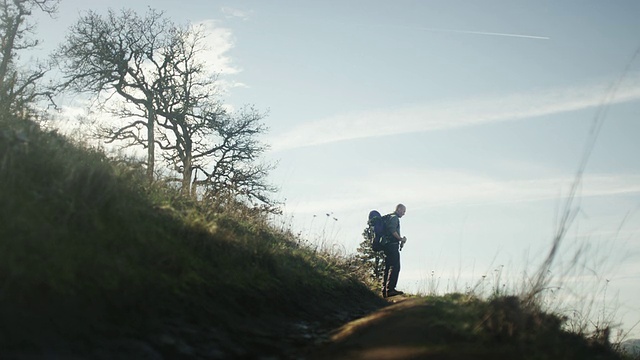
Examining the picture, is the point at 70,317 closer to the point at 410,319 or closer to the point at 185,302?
the point at 185,302

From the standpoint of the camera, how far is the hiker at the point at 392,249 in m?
11.3

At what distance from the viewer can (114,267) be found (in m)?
4.20

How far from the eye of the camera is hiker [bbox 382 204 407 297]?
11.3 meters

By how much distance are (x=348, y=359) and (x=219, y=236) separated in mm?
2661

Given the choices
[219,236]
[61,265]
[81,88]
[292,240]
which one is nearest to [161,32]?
[81,88]

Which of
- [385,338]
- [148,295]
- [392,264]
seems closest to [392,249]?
[392,264]

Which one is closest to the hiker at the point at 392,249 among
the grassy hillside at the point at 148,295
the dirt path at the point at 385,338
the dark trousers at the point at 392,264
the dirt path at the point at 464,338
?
the dark trousers at the point at 392,264

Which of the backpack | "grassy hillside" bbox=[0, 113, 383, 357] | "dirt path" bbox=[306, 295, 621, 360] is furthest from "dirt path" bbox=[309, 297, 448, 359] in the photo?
the backpack

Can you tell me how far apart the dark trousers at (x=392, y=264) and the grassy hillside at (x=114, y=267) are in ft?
14.2

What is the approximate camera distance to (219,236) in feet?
20.1

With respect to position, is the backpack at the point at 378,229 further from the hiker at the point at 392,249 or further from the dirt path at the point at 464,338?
the dirt path at the point at 464,338

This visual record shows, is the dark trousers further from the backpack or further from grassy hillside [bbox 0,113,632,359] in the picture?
grassy hillside [bbox 0,113,632,359]

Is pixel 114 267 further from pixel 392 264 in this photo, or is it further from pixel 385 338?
pixel 392 264

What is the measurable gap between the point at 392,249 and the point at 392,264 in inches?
13.6
